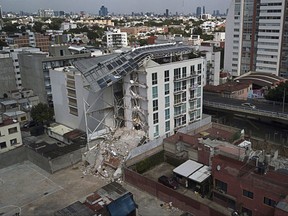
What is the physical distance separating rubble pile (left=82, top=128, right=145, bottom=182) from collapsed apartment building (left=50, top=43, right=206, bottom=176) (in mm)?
117

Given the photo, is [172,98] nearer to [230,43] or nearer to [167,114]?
[167,114]

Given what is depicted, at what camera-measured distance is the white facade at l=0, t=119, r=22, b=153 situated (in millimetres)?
33156

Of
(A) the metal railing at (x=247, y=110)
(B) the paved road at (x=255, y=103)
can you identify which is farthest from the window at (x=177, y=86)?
(B) the paved road at (x=255, y=103)

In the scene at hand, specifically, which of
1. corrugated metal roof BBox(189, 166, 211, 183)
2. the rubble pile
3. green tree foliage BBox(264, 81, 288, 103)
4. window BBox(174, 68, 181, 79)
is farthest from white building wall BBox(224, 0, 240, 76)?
corrugated metal roof BBox(189, 166, 211, 183)

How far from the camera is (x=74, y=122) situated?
38.6 m

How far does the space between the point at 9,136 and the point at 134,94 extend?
49.1 feet

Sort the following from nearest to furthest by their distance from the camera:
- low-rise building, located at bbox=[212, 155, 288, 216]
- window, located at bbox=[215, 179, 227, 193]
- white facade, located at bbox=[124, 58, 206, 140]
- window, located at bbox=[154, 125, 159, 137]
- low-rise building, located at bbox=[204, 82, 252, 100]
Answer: low-rise building, located at bbox=[212, 155, 288, 216] → window, located at bbox=[215, 179, 227, 193] → white facade, located at bbox=[124, 58, 206, 140] → window, located at bbox=[154, 125, 159, 137] → low-rise building, located at bbox=[204, 82, 252, 100]

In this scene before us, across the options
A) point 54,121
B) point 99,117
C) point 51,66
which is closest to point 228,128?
point 99,117

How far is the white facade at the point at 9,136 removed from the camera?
109ft

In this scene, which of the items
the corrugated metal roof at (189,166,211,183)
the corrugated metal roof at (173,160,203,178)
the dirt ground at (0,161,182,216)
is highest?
the corrugated metal roof at (189,166,211,183)

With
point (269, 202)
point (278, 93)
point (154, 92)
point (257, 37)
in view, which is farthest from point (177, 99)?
point (257, 37)

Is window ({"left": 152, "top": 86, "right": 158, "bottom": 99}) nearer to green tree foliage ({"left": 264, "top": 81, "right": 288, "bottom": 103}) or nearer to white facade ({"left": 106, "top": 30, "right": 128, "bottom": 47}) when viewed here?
green tree foliage ({"left": 264, "top": 81, "right": 288, "bottom": 103})

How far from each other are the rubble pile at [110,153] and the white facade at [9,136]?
28.9 feet

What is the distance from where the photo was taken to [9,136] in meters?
33.6
